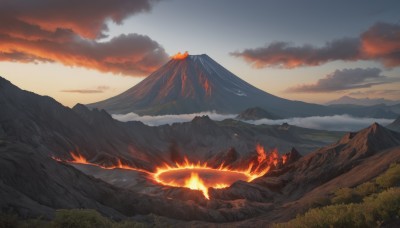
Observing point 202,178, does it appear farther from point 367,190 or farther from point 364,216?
point 364,216

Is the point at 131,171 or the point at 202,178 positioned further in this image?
the point at 202,178

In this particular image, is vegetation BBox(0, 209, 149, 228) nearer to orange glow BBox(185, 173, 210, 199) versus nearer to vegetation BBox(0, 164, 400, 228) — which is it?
vegetation BBox(0, 164, 400, 228)

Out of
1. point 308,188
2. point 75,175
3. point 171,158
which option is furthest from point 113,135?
point 75,175

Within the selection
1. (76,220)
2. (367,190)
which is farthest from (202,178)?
(76,220)

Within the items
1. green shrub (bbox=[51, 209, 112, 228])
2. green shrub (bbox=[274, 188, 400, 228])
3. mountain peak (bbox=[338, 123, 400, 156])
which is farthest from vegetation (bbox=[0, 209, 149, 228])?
mountain peak (bbox=[338, 123, 400, 156])

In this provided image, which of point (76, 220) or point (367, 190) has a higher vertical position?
point (76, 220)

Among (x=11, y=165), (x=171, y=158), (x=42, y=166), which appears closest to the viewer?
(x=11, y=165)

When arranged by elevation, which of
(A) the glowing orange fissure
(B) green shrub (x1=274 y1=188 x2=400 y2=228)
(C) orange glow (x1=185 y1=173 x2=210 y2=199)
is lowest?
(C) orange glow (x1=185 y1=173 x2=210 y2=199)

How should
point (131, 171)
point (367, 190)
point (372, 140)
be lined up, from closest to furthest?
point (367, 190) → point (372, 140) → point (131, 171)

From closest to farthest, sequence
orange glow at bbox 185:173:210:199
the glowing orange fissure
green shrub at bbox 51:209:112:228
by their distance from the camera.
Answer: green shrub at bbox 51:209:112:228 < orange glow at bbox 185:173:210:199 < the glowing orange fissure

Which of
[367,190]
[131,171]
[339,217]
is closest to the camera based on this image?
[339,217]

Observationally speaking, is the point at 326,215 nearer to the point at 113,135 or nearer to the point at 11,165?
the point at 11,165
